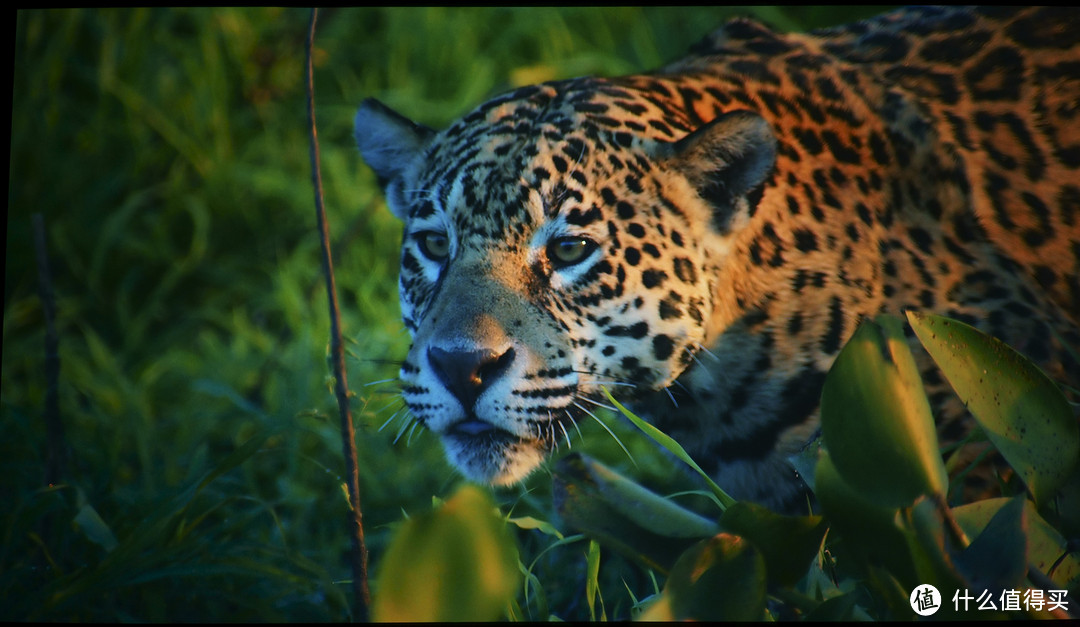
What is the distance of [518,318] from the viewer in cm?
234

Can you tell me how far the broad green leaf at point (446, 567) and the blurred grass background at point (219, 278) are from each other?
0.93 metres

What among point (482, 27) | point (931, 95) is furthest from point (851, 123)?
point (482, 27)

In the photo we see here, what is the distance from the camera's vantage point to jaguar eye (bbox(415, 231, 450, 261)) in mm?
2666

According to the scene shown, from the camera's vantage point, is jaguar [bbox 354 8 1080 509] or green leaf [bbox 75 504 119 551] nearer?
green leaf [bbox 75 504 119 551]

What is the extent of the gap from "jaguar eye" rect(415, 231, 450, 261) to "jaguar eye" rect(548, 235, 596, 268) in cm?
33

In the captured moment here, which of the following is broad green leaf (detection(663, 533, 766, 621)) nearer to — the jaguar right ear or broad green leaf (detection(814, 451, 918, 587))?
broad green leaf (detection(814, 451, 918, 587))

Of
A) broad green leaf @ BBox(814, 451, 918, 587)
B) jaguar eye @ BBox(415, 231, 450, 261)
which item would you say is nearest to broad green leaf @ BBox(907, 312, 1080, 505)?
broad green leaf @ BBox(814, 451, 918, 587)

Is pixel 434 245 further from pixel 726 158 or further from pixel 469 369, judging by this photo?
pixel 726 158

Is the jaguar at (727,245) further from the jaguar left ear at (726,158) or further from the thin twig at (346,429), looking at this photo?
the thin twig at (346,429)

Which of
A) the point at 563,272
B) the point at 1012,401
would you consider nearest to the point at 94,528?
the point at 563,272

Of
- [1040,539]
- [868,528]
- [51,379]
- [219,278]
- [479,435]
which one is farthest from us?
[219,278]

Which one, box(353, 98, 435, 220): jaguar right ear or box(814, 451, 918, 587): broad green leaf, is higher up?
box(353, 98, 435, 220): jaguar right ear

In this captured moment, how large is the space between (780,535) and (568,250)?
0.99 metres

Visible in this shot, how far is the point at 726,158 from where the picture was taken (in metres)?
2.51
